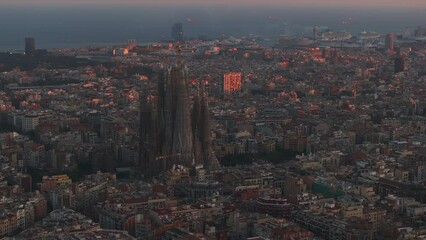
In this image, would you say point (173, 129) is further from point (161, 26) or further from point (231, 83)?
point (161, 26)

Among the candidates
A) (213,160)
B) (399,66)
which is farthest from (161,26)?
(213,160)

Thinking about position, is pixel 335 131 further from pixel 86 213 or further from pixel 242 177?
pixel 86 213

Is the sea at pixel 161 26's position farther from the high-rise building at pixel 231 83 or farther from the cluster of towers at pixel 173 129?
the cluster of towers at pixel 173 129

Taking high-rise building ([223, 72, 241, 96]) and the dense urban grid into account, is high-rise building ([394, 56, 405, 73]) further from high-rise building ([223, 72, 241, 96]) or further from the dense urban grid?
high-rise building ([223, 72, 241, 96])

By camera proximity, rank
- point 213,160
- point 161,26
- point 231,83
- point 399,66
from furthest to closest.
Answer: point 161,26
point 399,66
point 231,83
point 213,160

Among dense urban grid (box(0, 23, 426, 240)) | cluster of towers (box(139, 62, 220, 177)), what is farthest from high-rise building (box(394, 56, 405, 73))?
cluster of towers (box(139, 62, 220, 177))

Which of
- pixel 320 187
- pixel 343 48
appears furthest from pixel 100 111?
pixel 343 48

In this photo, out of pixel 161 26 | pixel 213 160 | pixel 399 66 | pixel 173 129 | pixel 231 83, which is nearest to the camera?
pixel 173 129

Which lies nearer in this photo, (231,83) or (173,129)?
(173,129)

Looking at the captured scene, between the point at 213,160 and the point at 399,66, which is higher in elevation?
the point at 213,160
